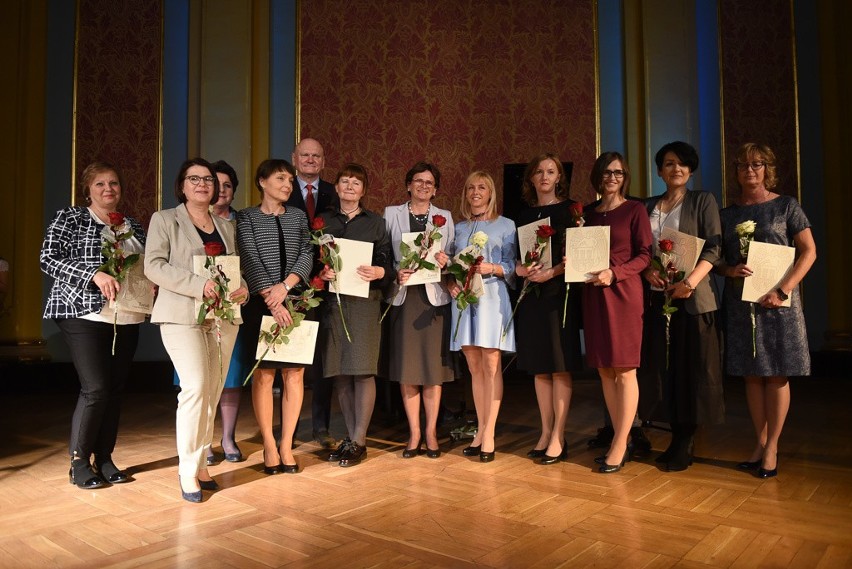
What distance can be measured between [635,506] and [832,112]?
612 centimetres

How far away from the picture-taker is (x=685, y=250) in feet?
10.9

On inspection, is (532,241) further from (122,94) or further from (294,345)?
(122,94)

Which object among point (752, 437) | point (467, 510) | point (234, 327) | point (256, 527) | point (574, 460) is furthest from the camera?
point (752, 437)

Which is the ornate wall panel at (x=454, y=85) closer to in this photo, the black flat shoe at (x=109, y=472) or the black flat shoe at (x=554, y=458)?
the black flat shoe at (x=554, y=458)

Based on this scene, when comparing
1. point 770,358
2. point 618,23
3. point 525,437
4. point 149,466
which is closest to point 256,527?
point 149,466

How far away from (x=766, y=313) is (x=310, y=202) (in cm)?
279

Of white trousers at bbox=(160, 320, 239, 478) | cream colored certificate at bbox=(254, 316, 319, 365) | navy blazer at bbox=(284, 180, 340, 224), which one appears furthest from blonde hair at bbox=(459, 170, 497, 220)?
white trousers at bbox=(160, 320, 239, 478)

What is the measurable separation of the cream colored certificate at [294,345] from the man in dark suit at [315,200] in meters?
0.75

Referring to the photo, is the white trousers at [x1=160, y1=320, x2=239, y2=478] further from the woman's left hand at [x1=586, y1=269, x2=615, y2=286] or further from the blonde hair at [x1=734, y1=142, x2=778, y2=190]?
the blonde hair at [x1=734, y1=142, x2=778, y2=190]

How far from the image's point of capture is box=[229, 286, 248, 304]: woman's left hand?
3014 mm

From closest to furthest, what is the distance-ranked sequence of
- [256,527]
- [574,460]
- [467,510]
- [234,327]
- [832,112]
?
[256,527], [467,510], [234,327], [574,460], [832,112]

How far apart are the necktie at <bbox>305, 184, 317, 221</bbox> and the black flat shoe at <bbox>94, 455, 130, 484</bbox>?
188cm

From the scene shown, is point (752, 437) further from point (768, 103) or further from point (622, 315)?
point (768, 103)

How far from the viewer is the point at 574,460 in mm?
3672
